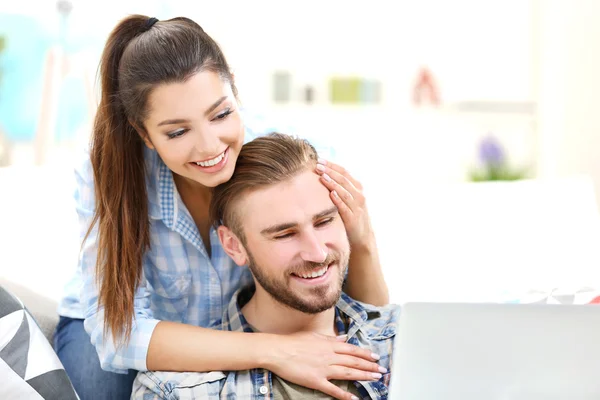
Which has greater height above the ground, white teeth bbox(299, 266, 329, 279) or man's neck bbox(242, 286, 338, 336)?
white teeth bbox(299, 266, 329, 279)

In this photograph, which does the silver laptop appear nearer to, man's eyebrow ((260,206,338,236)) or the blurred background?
man's eyebrow ((260,206,338,236))

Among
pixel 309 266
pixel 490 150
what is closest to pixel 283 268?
pixel 309 266

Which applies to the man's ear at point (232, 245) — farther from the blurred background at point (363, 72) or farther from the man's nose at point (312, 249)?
the blurred background at point (363, 72)

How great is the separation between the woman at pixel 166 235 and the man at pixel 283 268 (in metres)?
0.04

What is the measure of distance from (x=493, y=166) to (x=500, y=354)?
311 cm

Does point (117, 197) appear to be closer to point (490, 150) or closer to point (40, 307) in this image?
point (40, 307)

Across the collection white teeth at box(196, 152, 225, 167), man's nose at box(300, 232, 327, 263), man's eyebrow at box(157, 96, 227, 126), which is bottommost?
man's nose at box(300, 232, 327, 263)

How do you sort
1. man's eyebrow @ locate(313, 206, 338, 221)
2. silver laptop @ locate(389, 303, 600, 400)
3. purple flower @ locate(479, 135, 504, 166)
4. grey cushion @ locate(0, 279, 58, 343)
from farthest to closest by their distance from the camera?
purple flower @ locate(479, 135, 504, 166), grey cushion @ locate(0, 279, 58, 343), man's eyebrow @ locate(313, 206, 338, 221), silver laptop @ locate(389, 303, 600, 400)

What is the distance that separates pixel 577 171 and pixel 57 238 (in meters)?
1.84

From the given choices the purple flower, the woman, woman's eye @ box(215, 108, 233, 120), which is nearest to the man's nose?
the woman

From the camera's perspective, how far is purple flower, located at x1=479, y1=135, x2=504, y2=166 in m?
4.28

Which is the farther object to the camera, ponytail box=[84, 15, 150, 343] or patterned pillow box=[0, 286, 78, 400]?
ponytail box=[84, 15, 150, 343]

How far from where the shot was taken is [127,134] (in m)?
1.58

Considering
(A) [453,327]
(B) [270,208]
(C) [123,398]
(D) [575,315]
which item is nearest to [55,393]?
(C) [123,398]
